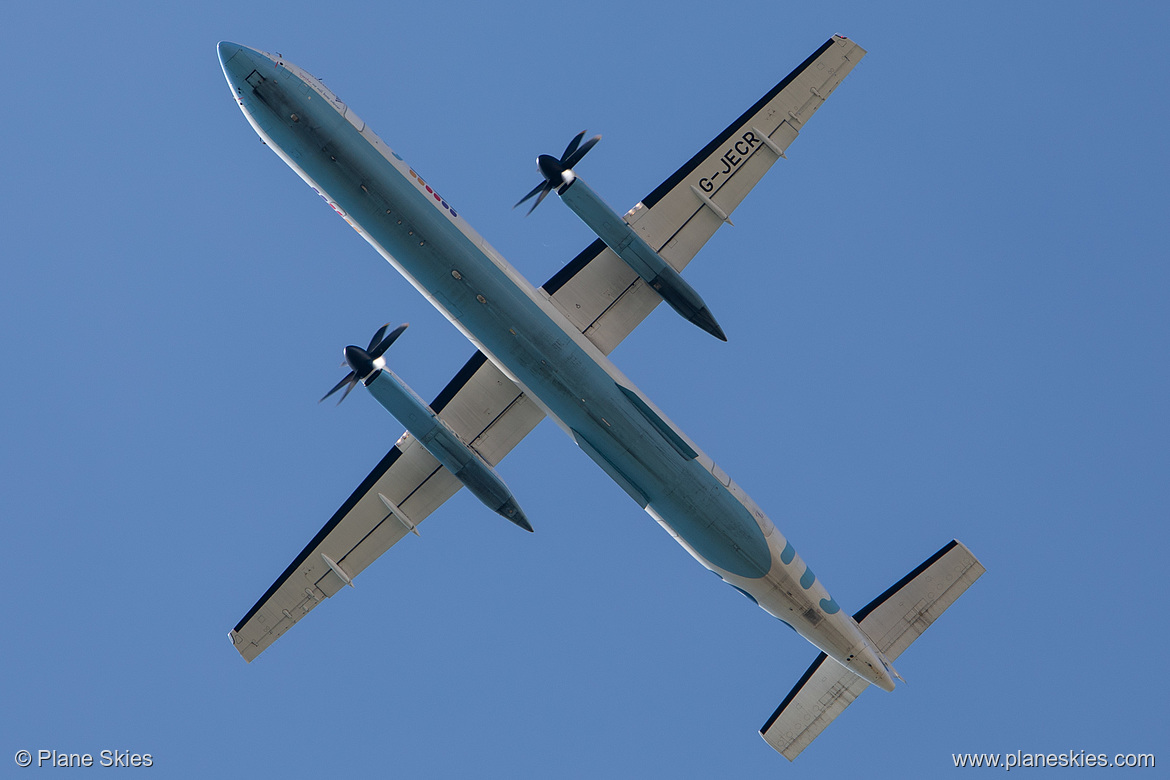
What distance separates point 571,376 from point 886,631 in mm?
12697

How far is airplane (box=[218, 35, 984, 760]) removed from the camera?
81.9ft

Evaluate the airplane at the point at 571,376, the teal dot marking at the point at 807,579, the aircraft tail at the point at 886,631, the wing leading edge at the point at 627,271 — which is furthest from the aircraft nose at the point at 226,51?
the aircraft tail at the point at 886,631

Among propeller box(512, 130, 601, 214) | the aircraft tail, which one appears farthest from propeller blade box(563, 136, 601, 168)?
the aircraft tail

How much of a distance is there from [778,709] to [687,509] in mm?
7467

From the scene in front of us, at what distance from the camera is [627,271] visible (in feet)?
93.2

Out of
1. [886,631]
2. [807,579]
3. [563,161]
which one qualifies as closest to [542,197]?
[563,161]

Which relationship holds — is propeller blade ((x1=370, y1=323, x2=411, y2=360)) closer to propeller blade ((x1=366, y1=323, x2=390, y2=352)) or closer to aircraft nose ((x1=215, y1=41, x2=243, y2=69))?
propeller blade ((x1=366, y1=323, x2=390, y2=352))

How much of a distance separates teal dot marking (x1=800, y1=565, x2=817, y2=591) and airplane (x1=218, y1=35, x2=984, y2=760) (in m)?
0.05

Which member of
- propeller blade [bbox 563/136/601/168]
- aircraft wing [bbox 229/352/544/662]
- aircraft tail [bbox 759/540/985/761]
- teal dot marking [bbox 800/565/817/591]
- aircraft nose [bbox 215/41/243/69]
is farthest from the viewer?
aircraft tail [bbox 759/540/985/761]

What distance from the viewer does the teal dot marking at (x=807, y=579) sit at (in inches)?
1126

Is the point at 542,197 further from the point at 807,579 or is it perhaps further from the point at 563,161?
the point at 807,579

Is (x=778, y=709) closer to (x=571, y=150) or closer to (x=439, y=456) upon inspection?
(x=439, y=456)

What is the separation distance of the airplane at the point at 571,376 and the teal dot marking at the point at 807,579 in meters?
0.05

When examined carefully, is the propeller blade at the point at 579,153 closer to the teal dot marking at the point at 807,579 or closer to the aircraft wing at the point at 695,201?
the aircraft wing at the point at 695,201
